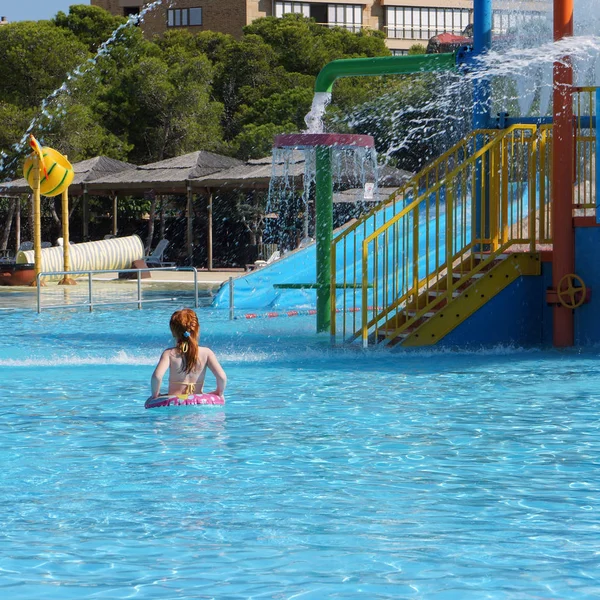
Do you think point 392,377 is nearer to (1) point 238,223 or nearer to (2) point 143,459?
(2) point 143,459

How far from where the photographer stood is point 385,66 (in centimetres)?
1323

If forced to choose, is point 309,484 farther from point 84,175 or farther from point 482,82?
point 84,175

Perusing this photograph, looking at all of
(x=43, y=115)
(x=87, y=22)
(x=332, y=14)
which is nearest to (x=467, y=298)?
(x=43, y=115)

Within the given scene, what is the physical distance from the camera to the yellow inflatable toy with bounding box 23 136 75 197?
22.5 metres

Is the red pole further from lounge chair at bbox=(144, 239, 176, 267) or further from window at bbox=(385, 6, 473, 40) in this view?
window at bbox=(385, 6, 473, 40)

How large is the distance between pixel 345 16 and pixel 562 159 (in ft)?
221

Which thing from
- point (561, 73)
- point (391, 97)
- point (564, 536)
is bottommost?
point (564, 536)

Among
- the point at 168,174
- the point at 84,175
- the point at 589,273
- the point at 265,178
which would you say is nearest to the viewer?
the point at 589,273

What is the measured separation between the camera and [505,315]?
11.7 m

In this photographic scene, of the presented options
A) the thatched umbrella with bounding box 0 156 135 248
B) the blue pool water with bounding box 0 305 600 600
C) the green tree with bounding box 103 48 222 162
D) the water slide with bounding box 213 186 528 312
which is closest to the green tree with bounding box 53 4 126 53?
the green tree with bounding box 103 48 222 162

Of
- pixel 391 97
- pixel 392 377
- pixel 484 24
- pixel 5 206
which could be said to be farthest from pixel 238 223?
pixel 392 377

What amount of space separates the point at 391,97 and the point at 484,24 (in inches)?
994

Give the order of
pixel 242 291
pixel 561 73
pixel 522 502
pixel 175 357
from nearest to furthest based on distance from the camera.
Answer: pixel 522 502
pixel 175 357
pixel 561 73
pixel 242 291

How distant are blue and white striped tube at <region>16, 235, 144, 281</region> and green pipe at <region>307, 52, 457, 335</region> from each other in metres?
14.0
